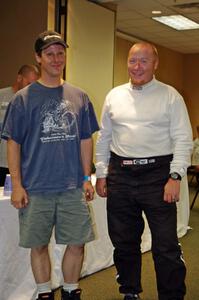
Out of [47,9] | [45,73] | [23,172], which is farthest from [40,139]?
[47,9]

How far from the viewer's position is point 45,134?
2.03m

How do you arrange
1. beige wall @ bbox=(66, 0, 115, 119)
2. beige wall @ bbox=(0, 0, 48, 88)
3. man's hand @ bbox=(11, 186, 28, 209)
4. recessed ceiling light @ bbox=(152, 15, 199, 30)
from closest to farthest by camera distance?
man's hand @ bbox=(11, 186, 28, 209) < beige wall @ bbox=(0, 0, 48, 88) < beige wall @ bbox=(66, 0, 115, 119) < recessed ceiling light @ bbox=(152, 15, 199, 30)

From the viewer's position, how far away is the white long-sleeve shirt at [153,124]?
7.09 ft

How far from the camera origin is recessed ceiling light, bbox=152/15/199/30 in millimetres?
6227

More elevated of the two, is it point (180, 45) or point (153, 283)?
point (180, 45)

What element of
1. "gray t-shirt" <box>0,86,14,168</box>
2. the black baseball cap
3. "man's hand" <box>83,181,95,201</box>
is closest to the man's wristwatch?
"man's hand" <box>83,181,95,201</box>

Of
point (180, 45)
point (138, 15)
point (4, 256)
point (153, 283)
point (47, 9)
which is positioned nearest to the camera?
point (4, 256)

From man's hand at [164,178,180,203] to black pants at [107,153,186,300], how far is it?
0.18 feet

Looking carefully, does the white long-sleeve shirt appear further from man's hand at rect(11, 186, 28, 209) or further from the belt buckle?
man's hand at rect(11, 186, 28, 209)

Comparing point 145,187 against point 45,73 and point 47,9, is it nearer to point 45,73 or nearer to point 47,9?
point 45,73

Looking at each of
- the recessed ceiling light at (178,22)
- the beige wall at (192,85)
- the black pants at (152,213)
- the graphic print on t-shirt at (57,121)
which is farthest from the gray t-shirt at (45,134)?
the beige wall at (192,85)

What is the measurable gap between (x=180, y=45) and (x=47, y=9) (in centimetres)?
486

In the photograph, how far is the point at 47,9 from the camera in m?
4.45

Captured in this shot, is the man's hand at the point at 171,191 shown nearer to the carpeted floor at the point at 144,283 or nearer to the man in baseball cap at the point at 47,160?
the man in baseball cap at the point at 47,160
